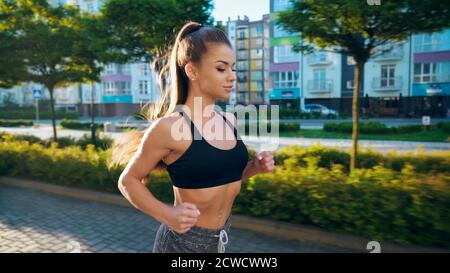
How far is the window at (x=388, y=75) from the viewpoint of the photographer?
37.8 metres

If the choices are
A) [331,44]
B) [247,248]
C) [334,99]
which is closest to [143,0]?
[331,44]

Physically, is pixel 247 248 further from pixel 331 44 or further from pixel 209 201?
pixel 331 44

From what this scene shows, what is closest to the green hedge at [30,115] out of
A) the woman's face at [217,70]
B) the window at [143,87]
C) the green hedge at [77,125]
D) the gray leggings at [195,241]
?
the window at [143,87]

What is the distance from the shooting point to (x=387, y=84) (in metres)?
38.0

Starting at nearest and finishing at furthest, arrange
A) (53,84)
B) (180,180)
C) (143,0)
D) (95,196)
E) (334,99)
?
(180,180), (95,196), (143,0), (53,84), (334,99)

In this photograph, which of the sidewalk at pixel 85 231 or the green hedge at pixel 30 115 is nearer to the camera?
the sidewalk at pixel 85 231

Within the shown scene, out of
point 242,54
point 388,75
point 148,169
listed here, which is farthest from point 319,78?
point 148,169

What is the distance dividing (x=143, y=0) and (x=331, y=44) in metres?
5.72

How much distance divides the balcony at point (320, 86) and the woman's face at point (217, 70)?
1659 inches

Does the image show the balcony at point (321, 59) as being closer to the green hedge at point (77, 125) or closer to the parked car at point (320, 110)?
the parked car at point (320, 110)

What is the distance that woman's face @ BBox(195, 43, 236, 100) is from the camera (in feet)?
5.79

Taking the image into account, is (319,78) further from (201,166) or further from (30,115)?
(201,166)

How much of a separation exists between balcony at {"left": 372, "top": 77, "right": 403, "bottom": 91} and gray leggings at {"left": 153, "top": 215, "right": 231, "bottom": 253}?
133 feet

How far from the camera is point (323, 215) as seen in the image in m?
4.58
